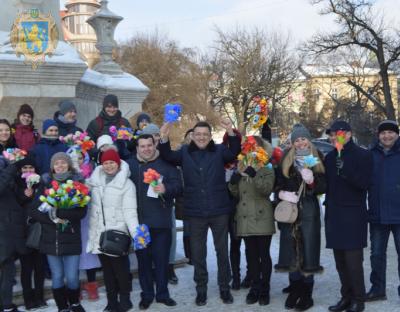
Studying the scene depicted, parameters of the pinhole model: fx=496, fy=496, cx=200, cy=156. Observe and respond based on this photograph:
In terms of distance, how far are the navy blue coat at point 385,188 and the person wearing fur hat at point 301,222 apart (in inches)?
24.0

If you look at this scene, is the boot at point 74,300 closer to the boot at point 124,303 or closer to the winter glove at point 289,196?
the boot at point 124,303

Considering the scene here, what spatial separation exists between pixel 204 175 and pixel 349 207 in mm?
1385

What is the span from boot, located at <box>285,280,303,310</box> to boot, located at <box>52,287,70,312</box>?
6.86ft

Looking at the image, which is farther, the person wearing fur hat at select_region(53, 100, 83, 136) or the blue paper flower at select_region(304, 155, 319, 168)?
the person wearing fur hat at select_region(53, 100, 83, 136)

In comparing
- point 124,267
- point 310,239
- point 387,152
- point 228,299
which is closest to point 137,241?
point 124,267

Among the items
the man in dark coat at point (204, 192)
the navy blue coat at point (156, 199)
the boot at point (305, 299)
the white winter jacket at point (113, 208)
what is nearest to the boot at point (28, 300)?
the white winter jacket at point (113, 208)

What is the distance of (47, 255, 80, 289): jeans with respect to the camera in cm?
451

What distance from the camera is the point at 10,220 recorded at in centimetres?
464

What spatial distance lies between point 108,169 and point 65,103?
1.33m

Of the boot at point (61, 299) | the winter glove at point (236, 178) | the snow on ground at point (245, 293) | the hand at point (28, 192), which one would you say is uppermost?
the winter glove at point (236, 178)

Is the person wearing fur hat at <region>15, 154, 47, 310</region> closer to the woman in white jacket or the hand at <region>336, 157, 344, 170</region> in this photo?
the woman in white jacket

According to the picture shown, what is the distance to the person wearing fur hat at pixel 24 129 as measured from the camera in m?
5.32

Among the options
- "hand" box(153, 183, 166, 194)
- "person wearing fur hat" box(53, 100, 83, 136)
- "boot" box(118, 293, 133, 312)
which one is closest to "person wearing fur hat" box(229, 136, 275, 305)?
"hand" box(153, 183, 166, 194)

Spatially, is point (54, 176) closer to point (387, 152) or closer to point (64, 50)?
point (64, 50)
